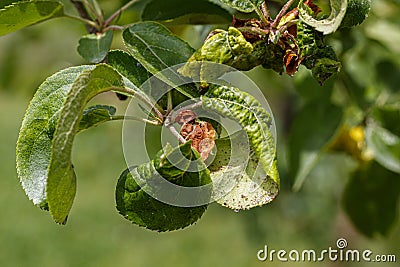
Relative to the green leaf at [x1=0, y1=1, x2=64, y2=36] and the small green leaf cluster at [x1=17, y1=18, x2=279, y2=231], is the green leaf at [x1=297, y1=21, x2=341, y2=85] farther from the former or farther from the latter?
the green leaf at [x1=0, y1=1, x2=64, y2=36]

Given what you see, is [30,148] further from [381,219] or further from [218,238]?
[218,238]

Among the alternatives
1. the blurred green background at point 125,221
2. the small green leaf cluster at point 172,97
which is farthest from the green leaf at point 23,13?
the blurred green background at point 125,221

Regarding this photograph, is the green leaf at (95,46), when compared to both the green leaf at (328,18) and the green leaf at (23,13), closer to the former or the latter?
the green leaf at (23,13)

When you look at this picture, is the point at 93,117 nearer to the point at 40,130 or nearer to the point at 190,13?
the point at 40,130

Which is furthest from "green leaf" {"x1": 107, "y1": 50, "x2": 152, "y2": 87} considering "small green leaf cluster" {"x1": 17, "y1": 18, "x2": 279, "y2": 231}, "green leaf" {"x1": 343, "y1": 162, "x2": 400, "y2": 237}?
"green leaf" {"x1": 343, "y1": 162, "x2": 400, "y2": 237}

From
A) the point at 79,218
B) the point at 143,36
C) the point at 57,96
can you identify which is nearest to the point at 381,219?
the point at 143,36

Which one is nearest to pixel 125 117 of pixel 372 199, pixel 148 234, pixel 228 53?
pixel 228 53

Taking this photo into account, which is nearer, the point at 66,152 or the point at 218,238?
the point at 66,152
